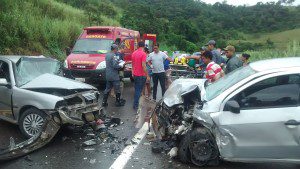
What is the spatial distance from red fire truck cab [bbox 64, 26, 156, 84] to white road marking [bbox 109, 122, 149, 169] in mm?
4861

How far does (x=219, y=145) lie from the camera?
17.7ft

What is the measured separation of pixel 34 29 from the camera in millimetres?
17547

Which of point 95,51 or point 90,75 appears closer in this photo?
point 90,75

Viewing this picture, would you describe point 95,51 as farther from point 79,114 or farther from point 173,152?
point 173,152

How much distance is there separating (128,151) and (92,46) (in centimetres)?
819

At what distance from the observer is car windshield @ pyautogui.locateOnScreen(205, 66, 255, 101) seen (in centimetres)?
557

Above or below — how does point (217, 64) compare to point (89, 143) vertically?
above

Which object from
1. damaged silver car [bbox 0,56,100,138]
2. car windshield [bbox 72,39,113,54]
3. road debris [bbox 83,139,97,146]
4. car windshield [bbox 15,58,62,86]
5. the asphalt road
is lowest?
the asphalt road

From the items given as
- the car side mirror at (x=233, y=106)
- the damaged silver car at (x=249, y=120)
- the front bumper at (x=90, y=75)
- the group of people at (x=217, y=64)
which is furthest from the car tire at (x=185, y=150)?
the front bumper at (x=90, y=75)

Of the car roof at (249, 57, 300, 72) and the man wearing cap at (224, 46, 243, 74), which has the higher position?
the car roof at (249, 57, 300, 72)

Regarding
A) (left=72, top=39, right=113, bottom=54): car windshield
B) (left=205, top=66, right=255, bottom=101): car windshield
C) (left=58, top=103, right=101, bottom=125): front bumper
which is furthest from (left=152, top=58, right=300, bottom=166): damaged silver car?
(left=72, top=39, right=113, bottom=54): car windshield

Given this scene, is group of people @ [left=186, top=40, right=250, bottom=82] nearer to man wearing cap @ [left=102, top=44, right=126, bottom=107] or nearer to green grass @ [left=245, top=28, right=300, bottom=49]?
man wearing cap @ [left=102, top=44, right=126, bottom=107]

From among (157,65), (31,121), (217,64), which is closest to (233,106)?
(217,64)

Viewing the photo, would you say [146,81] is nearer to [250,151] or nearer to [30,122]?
[30,122]
